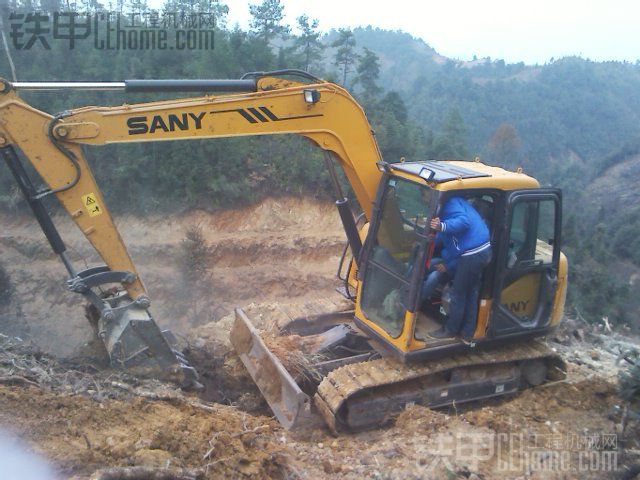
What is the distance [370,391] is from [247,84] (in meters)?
3.12

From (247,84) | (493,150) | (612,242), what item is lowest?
(612,242)

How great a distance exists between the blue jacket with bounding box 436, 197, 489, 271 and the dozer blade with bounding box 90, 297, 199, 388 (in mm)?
2804

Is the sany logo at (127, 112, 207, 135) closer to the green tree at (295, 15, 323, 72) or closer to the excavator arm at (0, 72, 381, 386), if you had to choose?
the excavator arm at (0, 72, 381, 386)

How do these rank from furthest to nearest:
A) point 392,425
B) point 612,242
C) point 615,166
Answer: point 615,166 → point 612,242 → point 392,425

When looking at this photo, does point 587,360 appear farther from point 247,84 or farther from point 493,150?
point 493,150

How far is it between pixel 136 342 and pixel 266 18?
18.5 meters

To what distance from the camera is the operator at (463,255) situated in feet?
17.0

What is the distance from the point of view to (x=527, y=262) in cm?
582

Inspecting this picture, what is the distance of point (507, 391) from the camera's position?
6191 millimetres

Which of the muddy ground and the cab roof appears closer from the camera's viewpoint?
the muddy ground

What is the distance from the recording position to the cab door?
5.54 metres

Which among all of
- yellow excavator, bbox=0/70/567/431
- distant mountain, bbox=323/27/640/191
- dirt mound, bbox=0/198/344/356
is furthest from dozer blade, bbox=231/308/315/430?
distant mountain, bbox=323/27/640/191

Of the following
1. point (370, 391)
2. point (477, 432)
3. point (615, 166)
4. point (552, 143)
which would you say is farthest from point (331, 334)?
point (552, 143)

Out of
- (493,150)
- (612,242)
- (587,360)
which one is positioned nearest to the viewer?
(587,360)
